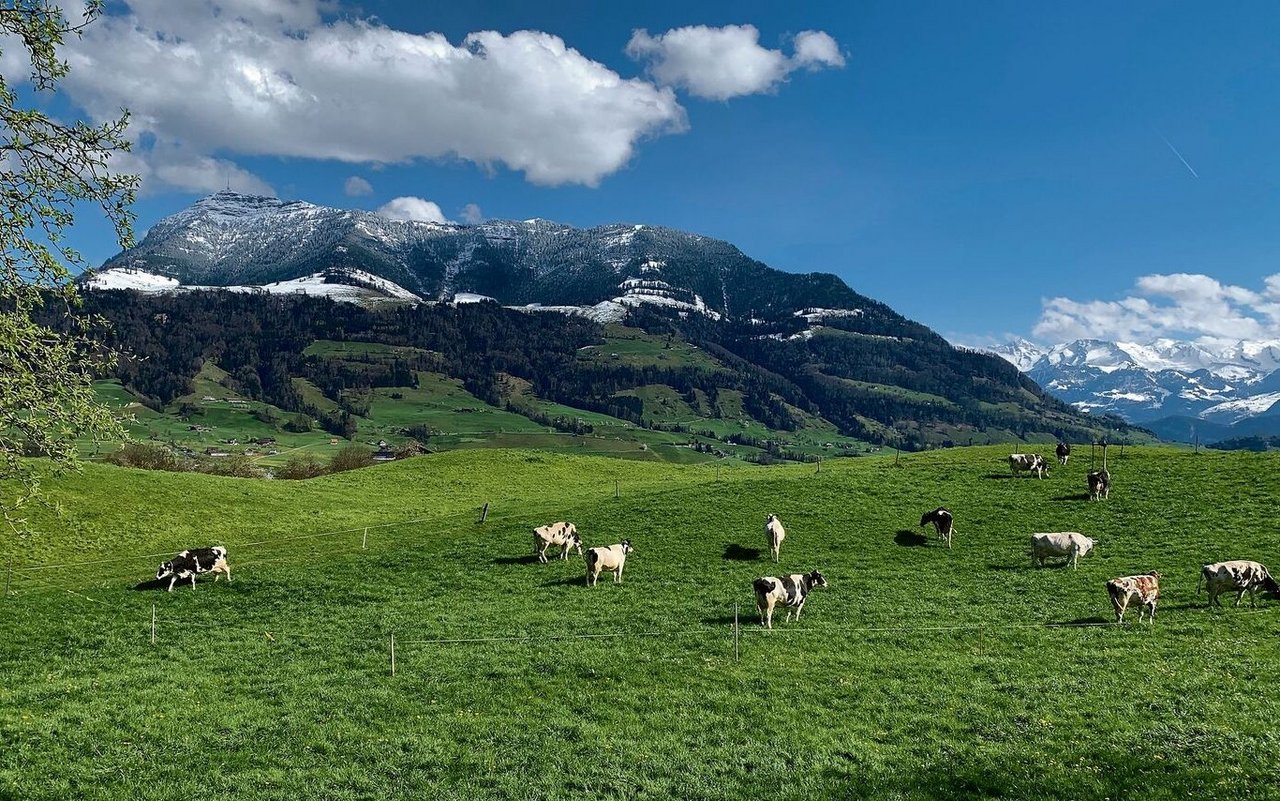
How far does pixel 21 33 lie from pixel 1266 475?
70401mm

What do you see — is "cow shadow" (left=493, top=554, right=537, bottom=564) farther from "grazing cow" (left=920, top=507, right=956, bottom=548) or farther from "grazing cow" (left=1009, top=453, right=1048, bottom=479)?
"grazing cow" (left=1009, top=453, right=1048, bottom=479)

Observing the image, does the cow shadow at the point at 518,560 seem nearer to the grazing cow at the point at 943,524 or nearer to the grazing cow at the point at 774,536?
the grazing cow at the point at 774,536

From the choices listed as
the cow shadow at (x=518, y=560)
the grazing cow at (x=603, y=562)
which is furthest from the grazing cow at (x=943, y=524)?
the cow shadow at (x=518, y=560)

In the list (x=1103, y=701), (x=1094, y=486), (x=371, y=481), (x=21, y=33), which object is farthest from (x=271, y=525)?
(x=1094, y=486)

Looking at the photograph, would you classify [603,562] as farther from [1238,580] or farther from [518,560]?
[1238,580]

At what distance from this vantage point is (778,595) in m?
29.6

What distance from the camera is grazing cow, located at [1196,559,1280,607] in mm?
28922

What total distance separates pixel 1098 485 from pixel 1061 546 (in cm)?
1728

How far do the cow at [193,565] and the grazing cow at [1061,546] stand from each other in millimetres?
46122

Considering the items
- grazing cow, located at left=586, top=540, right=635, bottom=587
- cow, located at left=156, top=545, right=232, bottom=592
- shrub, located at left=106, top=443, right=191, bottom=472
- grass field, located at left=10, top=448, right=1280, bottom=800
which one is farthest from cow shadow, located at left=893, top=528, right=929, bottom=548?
shrub, located at left=106, top=443, right=191, bottom=472

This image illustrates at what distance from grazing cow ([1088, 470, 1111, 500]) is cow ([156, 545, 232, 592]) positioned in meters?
59.2

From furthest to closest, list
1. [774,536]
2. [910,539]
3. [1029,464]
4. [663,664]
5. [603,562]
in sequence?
[1029,464]
[910,539]
[774,536]
[603,562]
[663,664]

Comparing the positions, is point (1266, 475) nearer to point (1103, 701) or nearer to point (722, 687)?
point (1103, 701)

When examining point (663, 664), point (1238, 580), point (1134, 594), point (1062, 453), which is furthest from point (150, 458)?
point (1238, 580)
